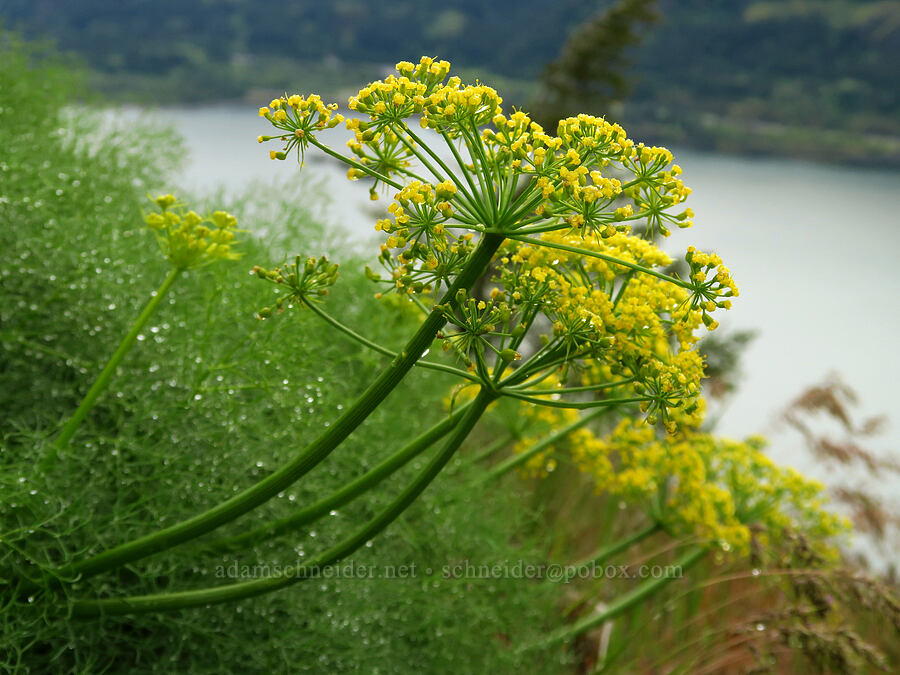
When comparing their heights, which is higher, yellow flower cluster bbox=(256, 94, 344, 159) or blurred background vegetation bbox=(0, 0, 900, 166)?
blurred background vegetation bbox=(0, 0, 900, 166)

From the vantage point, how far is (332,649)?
59.4 inches

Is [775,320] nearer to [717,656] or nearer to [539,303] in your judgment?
[717,656]

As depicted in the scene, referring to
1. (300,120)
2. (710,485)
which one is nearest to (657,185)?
(300,120)

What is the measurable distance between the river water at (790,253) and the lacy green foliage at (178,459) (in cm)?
391

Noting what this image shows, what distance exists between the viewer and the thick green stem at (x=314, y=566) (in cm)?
87

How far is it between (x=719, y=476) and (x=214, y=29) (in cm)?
2035

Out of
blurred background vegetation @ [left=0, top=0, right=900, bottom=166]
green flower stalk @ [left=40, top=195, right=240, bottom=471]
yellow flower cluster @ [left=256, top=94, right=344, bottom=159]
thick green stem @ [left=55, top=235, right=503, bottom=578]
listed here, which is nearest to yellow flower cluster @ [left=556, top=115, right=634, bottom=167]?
thick green stem @ [left=55, top=235, right=503, bottom=578]

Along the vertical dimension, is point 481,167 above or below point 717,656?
above

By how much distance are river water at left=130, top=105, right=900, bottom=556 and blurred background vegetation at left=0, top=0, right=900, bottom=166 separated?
2.79 ft

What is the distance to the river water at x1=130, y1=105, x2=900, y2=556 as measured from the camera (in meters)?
8.66

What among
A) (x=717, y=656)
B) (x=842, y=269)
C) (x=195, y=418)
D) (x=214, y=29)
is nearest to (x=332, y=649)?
(x=195, y=418)

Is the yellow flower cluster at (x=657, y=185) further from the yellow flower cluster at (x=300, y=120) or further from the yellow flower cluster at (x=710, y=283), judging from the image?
the yellow flower cluster at (x=300, y=120)

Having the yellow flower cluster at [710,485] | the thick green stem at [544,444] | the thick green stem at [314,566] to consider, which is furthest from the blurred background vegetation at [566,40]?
the thick green stem at [314,566]

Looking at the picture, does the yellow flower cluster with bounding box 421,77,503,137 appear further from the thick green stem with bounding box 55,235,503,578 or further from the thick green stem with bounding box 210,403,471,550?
the thick green stem with bounding box 210,403,471,550
